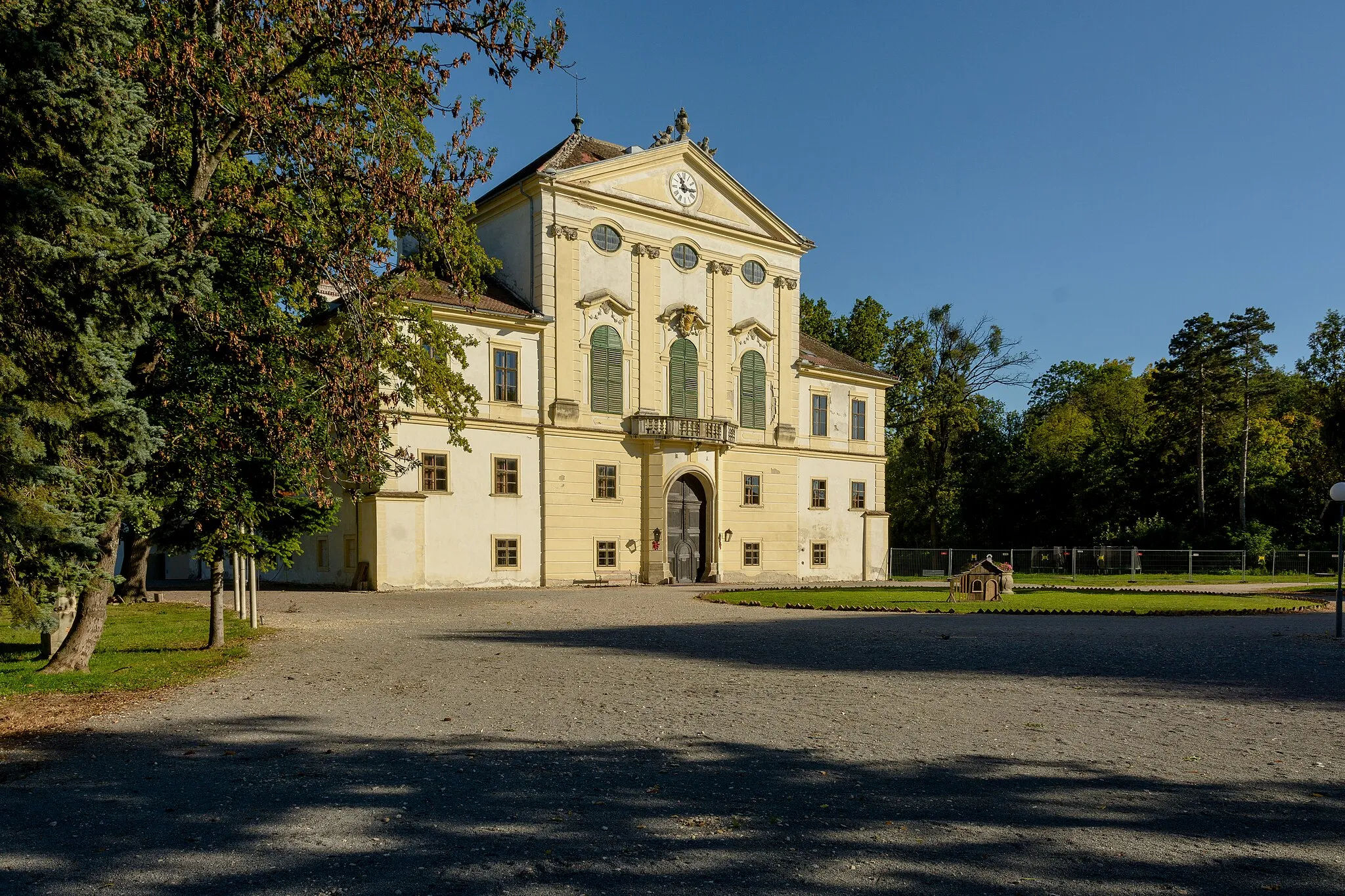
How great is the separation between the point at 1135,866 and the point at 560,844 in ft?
9.42

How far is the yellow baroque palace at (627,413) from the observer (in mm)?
33375

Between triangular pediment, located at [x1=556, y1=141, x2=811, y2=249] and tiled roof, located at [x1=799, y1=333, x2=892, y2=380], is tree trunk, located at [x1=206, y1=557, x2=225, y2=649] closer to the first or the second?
triangular pediment, located at [x1=556, y1=141, x2=811, y2=249]

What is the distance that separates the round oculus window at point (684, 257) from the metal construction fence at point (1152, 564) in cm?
1725

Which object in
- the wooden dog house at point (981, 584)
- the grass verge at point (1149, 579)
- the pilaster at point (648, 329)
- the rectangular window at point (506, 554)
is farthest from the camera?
the grass verge at point (1149, 579)

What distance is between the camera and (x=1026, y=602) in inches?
1064

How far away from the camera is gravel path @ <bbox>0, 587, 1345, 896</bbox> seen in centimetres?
481

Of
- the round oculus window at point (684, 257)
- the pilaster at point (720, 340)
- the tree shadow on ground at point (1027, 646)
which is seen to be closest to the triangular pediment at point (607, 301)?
the round oculus window at point (684, 257)

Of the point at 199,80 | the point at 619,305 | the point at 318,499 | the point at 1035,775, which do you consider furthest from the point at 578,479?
the point at 1035,775

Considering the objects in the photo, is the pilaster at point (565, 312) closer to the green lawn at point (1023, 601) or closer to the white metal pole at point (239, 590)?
the green lawn at point (1023, 601)

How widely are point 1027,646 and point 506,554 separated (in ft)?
72.1

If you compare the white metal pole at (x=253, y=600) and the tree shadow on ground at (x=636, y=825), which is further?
the white metal pole at (x=253, y=600)

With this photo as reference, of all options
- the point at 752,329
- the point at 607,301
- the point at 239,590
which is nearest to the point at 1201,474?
the point at 752,329

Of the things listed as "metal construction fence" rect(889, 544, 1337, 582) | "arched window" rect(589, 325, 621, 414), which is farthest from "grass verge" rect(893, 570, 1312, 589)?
"arched window" rect(589, 325, 621, 414)

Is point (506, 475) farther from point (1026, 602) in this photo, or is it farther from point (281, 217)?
point (281, 217)
